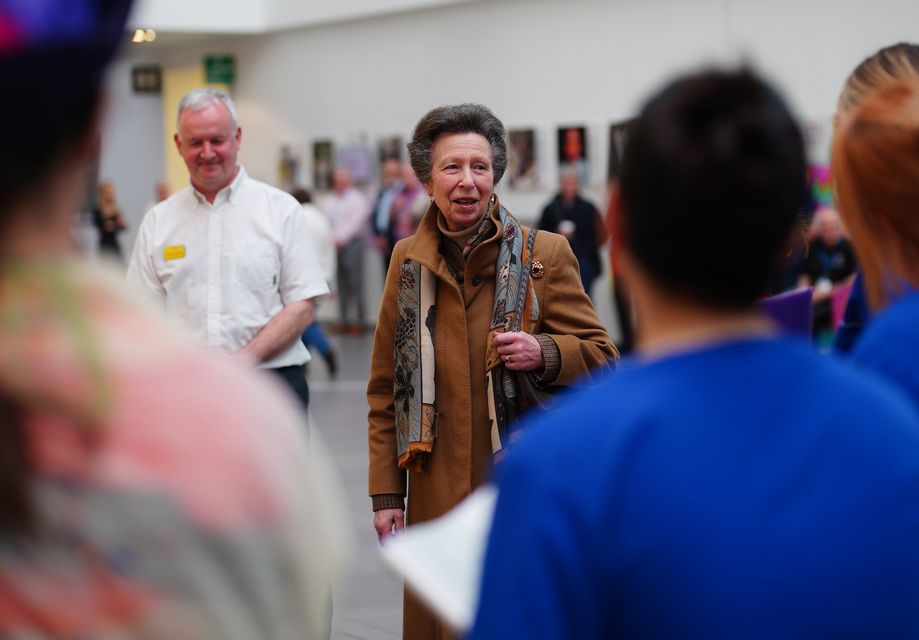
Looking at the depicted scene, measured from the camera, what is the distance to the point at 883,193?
2156mm

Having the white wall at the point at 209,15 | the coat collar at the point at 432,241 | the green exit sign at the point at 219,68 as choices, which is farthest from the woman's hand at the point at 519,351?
the green exit sign at the point at 219,68

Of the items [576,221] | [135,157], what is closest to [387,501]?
[576,221]

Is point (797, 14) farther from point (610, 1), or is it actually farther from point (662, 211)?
point (662, 211)

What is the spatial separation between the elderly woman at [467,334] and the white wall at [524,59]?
10.2 m

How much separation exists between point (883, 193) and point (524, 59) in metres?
16.6

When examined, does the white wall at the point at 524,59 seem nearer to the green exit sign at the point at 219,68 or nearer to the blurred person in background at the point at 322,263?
the green exit sign at the point at 219,68

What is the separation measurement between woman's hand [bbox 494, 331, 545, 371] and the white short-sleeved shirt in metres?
1.44

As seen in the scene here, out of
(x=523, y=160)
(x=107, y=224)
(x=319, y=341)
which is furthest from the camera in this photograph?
(x=107, y=224)

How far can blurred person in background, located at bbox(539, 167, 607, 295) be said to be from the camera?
52.8ft

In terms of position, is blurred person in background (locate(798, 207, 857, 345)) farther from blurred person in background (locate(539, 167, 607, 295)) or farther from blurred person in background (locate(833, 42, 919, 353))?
blurred person in background (locate(833, 42, 919, 353))

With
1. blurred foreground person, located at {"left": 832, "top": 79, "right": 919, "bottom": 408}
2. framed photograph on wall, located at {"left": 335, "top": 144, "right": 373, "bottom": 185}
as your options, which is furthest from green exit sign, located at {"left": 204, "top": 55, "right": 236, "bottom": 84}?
blurred foreground person, located at {"left": 832, "top": 79, "right": 919, "bottom": 408}

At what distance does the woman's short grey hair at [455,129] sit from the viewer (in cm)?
437

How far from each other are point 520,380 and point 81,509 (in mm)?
2711

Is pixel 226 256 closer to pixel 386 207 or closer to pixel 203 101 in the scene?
pixel 203 101
